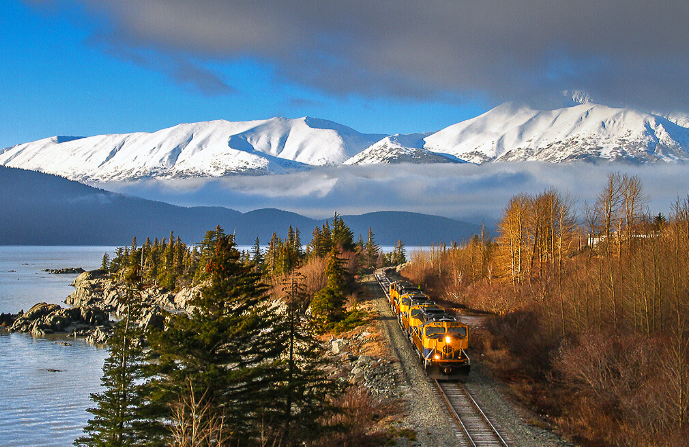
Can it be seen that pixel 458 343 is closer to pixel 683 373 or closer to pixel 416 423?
pixel 416 423

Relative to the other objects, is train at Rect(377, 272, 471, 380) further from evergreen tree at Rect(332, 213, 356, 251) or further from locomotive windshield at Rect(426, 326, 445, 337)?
evergreen tree at Rect(332, 213, 356, 251)

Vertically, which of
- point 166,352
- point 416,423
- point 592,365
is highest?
point 166,352

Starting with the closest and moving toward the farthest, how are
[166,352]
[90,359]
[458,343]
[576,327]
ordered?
[166,352]
[458,343]
[576,327]
[90,359]

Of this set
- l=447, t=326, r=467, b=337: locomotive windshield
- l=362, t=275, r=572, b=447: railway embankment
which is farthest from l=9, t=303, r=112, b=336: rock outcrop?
l=447, t=326, r=467, b=337: locomotive windshield

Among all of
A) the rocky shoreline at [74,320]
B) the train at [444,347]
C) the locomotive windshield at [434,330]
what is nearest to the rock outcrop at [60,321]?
the rocky shoreline at [74,320]

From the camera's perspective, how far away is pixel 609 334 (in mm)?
30844

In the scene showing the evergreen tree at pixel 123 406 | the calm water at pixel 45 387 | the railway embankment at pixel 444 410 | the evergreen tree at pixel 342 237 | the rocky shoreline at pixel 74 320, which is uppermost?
the evergreen tree at pixel 342 237

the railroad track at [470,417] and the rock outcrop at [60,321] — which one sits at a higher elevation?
the railroad track at [470,417]

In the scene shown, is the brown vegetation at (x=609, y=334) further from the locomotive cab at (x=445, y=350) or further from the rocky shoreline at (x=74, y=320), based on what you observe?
the rocky shoreline at (x=74, y=320)

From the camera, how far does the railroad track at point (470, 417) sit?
20.1 m

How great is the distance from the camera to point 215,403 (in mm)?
19875

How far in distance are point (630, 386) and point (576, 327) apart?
9961mm

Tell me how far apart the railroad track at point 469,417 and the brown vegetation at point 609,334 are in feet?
11.6

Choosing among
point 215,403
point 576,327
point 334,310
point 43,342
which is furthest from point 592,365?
point 43,342
